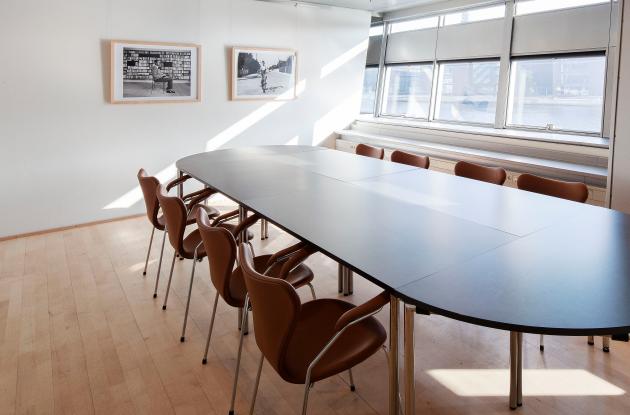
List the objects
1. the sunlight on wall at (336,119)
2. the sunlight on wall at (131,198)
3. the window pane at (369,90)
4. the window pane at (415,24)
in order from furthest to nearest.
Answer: the window pane at (369,90) < the sunlight on wall at (336,119) < the window pane at (415,24) < the sunlight on wall at (131,198)

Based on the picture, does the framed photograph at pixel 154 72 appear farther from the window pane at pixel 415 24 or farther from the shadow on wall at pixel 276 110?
the window pane at pixel 415 24

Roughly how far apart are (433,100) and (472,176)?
310 cm

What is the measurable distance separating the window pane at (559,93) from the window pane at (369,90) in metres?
2.46

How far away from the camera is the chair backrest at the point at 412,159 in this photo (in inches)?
155

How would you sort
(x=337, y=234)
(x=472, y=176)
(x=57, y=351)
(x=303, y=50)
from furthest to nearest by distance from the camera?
(x=303, y=50) → (x=472, y=176) → (x=57, y=351) → (x=337, y=234)

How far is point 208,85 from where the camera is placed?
5242 millimetres

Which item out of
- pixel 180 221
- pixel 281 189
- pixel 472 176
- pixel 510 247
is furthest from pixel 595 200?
pixel 180 221

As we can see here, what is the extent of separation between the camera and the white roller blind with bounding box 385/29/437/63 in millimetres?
6242

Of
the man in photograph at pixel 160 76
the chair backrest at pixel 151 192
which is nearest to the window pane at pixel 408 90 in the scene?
the man in photograph at pixel 160 76

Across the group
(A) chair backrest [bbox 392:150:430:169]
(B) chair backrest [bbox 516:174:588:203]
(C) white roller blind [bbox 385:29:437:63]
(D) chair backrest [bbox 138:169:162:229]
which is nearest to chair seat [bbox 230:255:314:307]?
(D) chair backrest [bbox 138:169:162:229]

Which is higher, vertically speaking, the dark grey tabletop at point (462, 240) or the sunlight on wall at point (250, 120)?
the sunlight on wall at point (250, 120)

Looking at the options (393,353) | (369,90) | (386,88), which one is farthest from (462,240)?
(369,90)

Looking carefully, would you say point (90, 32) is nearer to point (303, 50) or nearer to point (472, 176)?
point (303, 50)

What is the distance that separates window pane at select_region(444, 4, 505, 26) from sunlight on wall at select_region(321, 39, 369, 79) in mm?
1244
